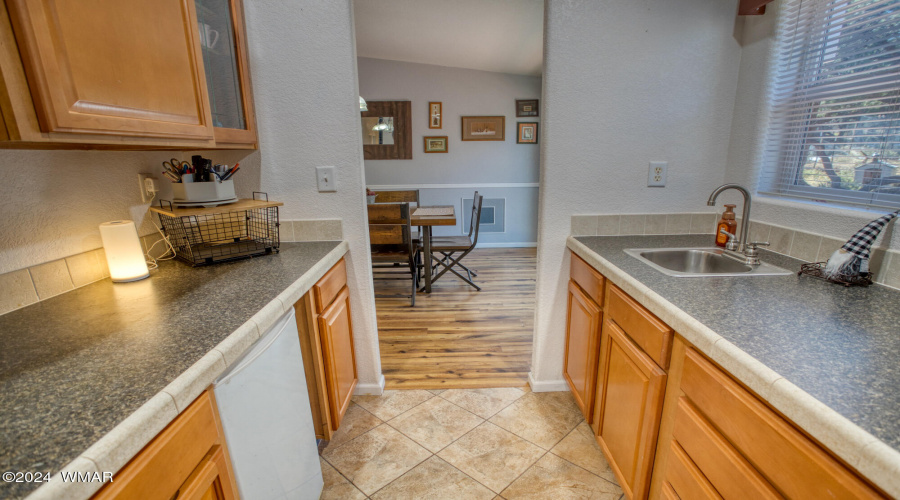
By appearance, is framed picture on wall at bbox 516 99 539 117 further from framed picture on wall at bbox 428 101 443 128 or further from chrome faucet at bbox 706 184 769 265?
chrome faucet at bbox 706 184 769 265

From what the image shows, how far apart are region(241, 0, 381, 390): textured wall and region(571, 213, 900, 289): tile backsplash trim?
1.07 m

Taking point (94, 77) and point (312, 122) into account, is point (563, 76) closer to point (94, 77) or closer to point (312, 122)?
point (312, 122)

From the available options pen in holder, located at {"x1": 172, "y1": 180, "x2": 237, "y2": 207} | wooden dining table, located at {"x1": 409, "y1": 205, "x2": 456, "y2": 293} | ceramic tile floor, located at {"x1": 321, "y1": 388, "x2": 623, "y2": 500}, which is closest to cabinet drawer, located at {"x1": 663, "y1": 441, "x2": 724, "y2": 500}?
ceramic tile floor, located at {"x1": 321, "y1": 388, "x2": 623, "y2": 500}

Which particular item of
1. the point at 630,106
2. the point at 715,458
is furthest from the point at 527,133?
the point at 715,458

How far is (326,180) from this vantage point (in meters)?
1.71

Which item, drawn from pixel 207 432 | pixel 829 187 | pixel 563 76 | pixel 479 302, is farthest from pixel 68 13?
pixel 479 302

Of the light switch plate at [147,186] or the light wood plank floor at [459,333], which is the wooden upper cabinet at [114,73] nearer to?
the light switch plate at [147,186]

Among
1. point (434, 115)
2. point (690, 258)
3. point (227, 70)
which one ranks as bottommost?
point (690, 258)

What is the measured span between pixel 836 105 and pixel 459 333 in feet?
7.00

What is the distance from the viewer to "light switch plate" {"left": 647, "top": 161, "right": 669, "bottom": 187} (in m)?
1.73

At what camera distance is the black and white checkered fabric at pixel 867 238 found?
104 centimetres

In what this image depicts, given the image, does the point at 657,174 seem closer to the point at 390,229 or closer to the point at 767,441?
the point at 767,441

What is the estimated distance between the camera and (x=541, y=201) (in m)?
1.80

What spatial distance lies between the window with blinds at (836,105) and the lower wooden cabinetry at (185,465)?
6.16 feet
